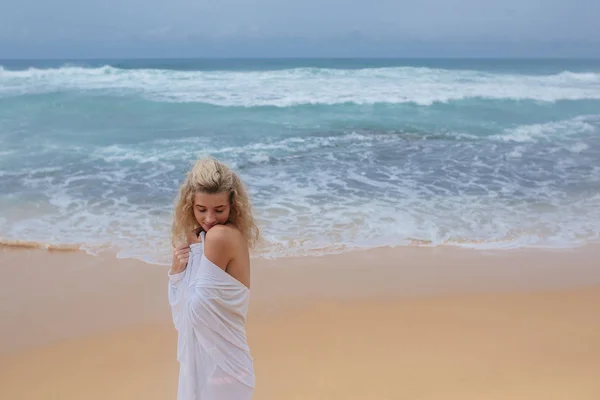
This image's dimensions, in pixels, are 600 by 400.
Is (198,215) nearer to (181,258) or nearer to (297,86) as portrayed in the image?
(181,258)

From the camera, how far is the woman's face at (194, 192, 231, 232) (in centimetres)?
220

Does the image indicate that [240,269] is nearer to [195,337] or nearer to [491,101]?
[195,337]

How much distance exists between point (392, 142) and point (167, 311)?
1056cm

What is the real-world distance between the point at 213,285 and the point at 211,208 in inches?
11.7

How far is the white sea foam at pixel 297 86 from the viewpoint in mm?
23188

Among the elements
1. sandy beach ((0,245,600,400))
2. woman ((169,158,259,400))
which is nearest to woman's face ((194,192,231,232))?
woman ((169,158,259,400))

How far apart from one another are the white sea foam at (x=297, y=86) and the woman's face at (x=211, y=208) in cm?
1914

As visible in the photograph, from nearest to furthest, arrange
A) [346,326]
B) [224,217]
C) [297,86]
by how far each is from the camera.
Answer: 1. [224,217]
2. [346,326]
3. [297,86]

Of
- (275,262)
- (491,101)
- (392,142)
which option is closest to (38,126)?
(392,142)

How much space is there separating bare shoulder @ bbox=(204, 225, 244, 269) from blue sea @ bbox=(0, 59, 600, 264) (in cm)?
63

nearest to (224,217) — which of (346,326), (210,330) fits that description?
(210,330)

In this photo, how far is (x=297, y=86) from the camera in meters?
26.8

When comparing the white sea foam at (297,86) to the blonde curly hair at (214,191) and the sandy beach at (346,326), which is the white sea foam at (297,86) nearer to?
the sandy beach at (346,326)

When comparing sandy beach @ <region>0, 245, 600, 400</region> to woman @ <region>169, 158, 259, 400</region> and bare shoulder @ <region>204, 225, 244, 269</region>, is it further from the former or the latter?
bare shoulder @ <region>204, 225, 244, 269</region>
